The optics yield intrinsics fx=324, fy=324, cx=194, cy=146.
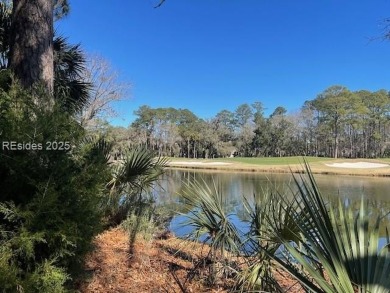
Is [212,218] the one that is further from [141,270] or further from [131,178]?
→ [131,178]

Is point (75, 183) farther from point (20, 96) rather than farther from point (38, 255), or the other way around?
point (20, 96)

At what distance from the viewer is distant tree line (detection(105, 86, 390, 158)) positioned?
58.6 metres

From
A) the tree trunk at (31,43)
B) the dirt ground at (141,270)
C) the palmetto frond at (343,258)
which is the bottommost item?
the dirt ground at (141,270)

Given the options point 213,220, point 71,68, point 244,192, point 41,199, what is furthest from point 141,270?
point 244,192

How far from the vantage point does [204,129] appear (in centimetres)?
7050

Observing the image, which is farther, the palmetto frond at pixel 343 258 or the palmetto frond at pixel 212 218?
the palmetto frond at pixel 212 218

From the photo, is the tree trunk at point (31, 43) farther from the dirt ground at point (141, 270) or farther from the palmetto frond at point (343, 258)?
the palmetto frond at point (343, 258)

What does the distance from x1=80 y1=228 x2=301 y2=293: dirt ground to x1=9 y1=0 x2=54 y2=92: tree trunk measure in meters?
2.32

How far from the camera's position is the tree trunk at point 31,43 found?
388 centimetres

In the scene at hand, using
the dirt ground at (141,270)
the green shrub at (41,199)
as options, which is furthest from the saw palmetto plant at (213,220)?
the green shrub at (41,199)

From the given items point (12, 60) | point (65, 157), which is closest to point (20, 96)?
point (65, 157)

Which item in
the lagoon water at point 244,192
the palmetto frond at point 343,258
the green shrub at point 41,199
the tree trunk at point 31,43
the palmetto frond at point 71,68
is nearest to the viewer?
the palmetto frond at point 343,258

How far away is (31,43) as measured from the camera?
397 cm

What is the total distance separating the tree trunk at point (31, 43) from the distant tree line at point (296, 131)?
54.6 m
